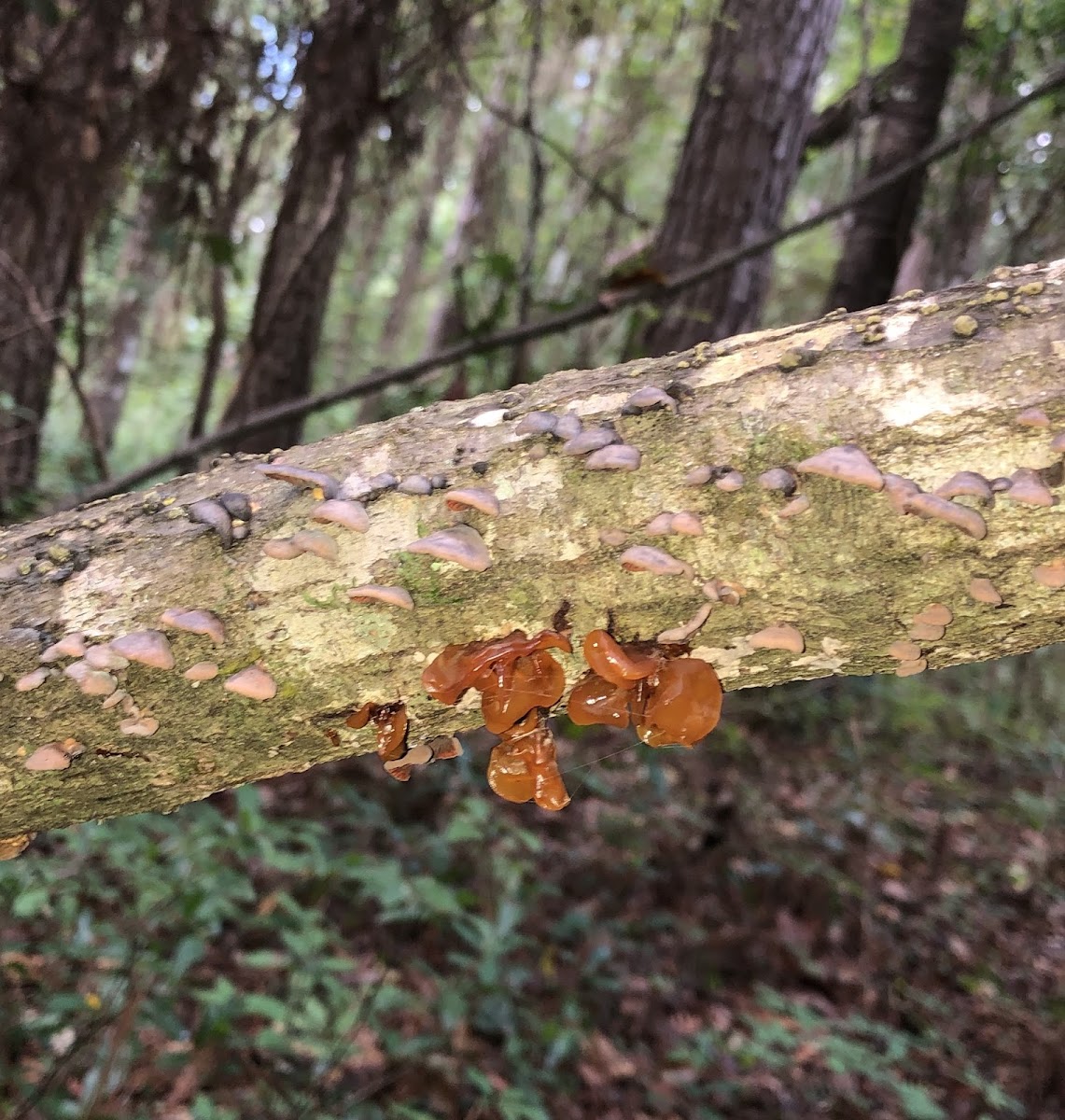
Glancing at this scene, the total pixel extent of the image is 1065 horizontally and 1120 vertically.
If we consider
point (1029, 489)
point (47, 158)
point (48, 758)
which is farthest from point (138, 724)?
point (47, 158)

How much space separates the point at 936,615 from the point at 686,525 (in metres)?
0.41

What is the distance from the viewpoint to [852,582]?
1.28m

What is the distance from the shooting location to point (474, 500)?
51.6 inches

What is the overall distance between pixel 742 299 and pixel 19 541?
4.14 meters

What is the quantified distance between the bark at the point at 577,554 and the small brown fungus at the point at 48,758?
2 centimetres

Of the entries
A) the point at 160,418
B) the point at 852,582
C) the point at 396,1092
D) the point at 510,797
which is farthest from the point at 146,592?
the point at 160,418

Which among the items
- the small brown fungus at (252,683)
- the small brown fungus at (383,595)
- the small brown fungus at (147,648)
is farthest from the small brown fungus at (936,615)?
the small brown fungus at (147,648)

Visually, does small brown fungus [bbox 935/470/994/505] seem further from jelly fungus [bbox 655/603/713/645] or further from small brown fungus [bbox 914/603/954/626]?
jelly fungus [bbox 655/603/713/645]

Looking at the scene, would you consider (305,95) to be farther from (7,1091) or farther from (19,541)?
(7,1091)

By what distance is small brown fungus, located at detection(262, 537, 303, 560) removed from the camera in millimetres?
1343

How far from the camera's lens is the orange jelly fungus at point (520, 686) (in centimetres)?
140

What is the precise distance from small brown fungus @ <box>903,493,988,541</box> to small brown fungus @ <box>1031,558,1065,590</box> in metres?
0.11

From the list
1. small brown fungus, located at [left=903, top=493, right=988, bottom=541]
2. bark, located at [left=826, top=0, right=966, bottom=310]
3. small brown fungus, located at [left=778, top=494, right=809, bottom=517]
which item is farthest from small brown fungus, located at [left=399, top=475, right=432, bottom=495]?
bark, located at [left=826, top=0, right=966, bottom=310]

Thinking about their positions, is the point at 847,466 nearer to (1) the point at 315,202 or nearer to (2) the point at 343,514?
(2) the point at 343,514
